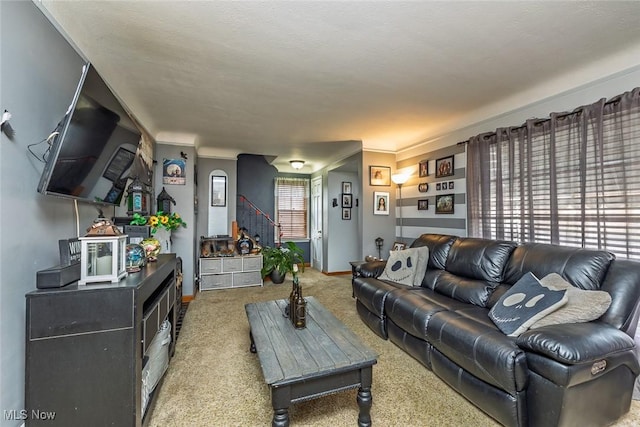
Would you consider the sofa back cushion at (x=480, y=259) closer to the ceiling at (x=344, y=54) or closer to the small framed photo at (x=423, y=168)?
the small framed photo at (x=423, y=168)

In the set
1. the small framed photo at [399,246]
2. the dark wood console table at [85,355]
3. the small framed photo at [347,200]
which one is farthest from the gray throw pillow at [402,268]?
the small framed photo at [347,200]

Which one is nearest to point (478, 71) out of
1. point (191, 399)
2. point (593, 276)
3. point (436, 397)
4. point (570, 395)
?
point (593, 276)

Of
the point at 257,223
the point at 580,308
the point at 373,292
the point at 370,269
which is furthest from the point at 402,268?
the point at 257,223

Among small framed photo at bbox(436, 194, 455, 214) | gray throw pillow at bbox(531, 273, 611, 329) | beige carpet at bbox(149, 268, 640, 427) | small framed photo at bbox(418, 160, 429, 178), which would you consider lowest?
beige carpet at bbox(149, 268, 640, 427)

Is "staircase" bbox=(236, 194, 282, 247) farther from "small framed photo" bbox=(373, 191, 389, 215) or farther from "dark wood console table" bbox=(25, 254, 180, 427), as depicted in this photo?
"dark wood console table" bbox=(25, 254, 180, 427)

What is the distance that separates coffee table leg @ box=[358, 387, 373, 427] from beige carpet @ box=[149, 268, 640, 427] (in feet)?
0.31

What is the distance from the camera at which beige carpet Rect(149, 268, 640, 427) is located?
166 centimetres

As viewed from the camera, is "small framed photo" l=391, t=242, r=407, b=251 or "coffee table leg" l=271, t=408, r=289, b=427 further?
"small framed photo" l=391, t=242, r=407, b=251

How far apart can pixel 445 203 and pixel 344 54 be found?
2.49m

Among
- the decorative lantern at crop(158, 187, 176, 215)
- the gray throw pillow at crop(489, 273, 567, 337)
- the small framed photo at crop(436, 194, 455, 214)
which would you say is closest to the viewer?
the gray throw pillow at crop(489, 273, 567, 337)

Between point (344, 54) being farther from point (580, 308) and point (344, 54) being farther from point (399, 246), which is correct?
point (399, 246)

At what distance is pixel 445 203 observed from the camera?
12.1ft

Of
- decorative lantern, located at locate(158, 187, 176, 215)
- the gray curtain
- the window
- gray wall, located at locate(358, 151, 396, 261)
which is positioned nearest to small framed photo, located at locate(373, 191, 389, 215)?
Result: gray wall, located at locate(358, 151, 396, 261)

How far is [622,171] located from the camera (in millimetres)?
2049
